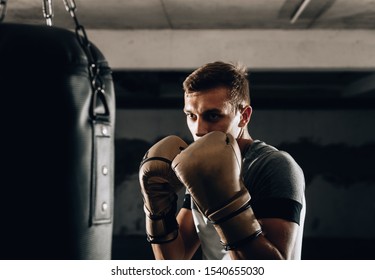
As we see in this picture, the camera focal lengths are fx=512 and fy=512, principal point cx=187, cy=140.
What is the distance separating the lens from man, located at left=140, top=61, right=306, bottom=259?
1.32 meters

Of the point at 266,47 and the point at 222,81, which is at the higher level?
the point at 266,47

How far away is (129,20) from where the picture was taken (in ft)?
15.5

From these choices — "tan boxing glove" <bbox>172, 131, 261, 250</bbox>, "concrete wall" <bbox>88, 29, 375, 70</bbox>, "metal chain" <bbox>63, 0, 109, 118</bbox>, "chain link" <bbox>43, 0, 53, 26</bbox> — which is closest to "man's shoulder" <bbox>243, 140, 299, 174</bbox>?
"tan boxing glove" <bbox>172, 131, 261, 250</bbox>

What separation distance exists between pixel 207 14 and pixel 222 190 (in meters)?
3.37

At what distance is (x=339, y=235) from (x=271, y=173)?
13.9 ft

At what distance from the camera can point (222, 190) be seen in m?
1.32

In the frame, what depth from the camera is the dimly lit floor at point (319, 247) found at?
16.9 ft

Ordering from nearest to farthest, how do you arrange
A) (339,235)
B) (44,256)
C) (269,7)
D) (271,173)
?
(44,256)
(271,173)
(269,7)
(339,235)

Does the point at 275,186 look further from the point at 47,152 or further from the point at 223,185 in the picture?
the point at 47,152

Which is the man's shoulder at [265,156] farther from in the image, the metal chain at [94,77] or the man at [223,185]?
the metal chain at [94,77]

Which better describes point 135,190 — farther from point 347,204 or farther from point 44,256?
point 44,256

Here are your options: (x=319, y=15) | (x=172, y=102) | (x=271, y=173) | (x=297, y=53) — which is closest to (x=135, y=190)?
(x=172, y=102)

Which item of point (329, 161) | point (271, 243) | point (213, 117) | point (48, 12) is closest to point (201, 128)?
point (213, 117)

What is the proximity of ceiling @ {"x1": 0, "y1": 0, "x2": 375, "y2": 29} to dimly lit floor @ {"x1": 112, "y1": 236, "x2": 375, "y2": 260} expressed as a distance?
218 cm
